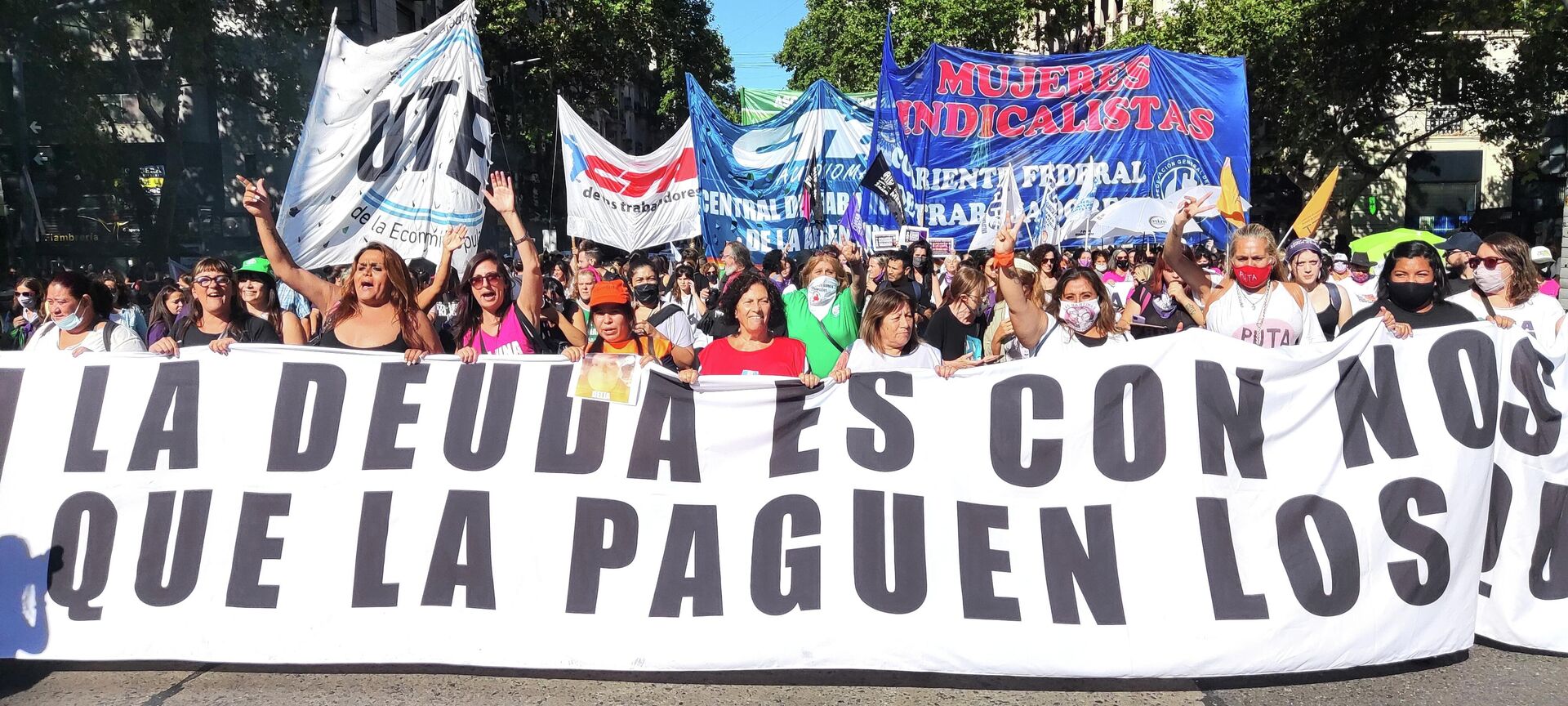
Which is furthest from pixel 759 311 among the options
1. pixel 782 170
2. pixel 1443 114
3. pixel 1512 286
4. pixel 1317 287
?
pixel 1443 114

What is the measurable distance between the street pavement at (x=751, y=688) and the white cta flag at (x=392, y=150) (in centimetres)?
297

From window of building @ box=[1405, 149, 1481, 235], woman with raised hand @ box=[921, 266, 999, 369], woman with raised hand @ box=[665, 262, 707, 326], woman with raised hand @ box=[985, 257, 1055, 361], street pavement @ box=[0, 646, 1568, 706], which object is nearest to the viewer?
street pavement @ box=[0, 646, 1568, 706]

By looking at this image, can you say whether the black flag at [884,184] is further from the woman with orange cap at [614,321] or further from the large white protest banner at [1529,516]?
the large white protest banner at [1529,516]

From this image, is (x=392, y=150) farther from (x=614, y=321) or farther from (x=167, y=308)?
(x=614, y=321)

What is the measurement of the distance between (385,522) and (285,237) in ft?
10.4

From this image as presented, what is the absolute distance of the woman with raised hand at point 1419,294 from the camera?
204 inches

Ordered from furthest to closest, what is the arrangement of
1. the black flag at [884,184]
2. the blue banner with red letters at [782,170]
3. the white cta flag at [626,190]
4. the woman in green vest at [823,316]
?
the white cta flag at [626,190] → the blue banner with red letters at [782,170] → the black flag at [884,184] → the woman in green vest at [823,316]

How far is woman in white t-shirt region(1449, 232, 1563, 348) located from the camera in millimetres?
5383

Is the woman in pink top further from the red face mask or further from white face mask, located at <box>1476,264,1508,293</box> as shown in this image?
white face mask, located at <box>1476,264,1508,293</box>

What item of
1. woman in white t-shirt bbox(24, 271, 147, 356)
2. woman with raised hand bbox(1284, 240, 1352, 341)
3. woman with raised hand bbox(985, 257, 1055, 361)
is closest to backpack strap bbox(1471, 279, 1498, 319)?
woman with raised hand bbox(1284, 240, 1352, 341)

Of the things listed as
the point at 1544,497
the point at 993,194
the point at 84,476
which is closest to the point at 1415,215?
the point at 993,194

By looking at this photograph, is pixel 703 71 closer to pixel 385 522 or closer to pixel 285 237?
pixel 285 237

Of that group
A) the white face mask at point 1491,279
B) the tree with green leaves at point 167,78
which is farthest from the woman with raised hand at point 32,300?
the tree with green leaves at point 167,78

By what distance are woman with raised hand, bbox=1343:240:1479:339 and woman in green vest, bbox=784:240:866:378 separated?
237 cm
